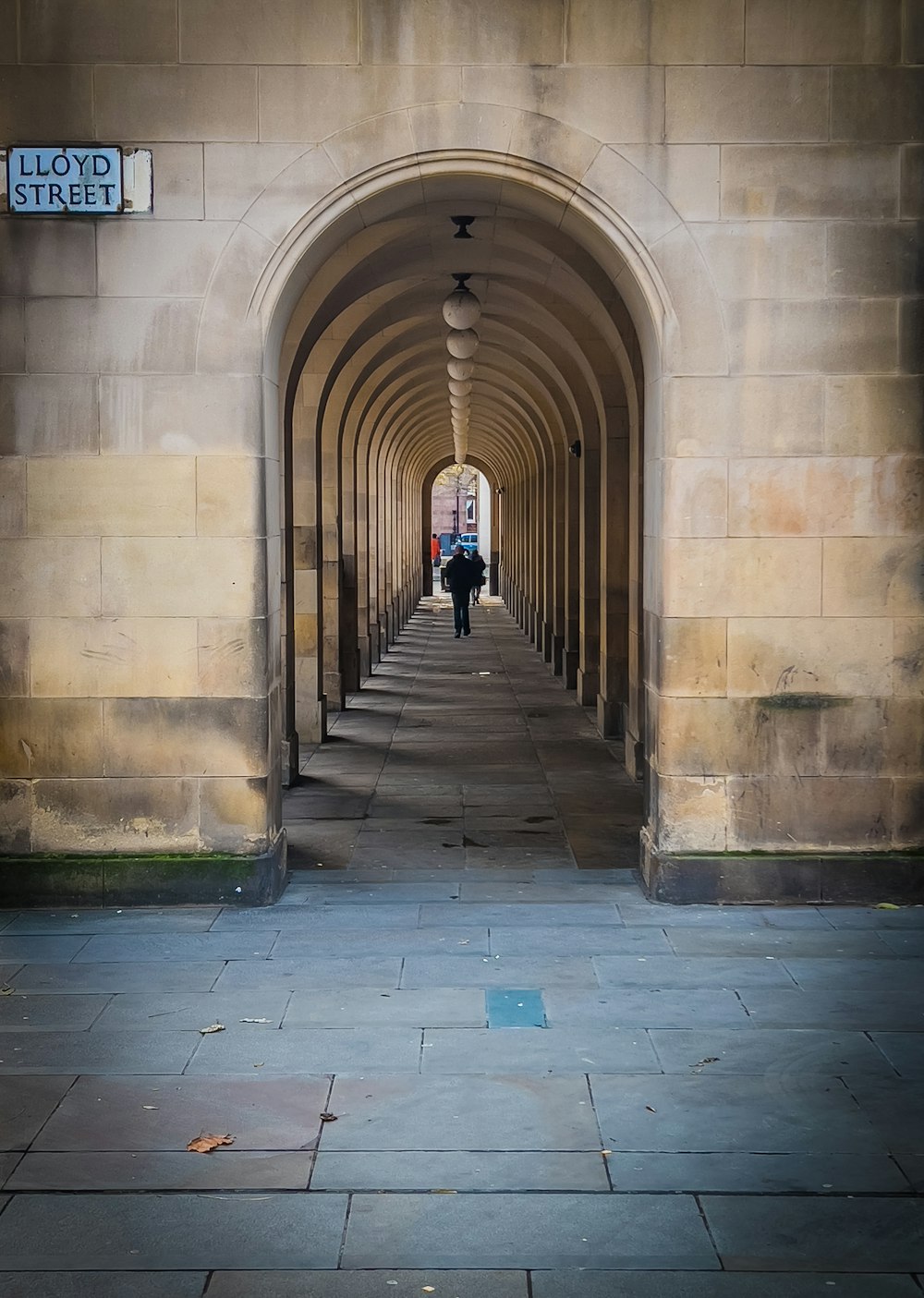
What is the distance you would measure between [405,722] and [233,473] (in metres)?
7.89

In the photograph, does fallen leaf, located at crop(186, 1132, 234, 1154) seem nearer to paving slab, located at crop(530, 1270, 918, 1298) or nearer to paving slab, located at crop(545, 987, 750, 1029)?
paving slab, located at crop(530, 1270, 918, 1298)

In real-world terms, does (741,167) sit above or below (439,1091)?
above

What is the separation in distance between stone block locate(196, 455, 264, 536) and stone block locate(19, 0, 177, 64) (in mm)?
2015

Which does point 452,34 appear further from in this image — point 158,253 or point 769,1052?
point 769,1052

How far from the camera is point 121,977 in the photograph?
6445mm

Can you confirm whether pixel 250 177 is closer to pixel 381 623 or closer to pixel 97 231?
pixel 97 231

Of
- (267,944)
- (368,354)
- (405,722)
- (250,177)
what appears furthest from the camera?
(368,354)

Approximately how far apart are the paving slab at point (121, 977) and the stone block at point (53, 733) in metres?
1.35

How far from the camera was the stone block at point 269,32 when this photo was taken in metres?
7.41

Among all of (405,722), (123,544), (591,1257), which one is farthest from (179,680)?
(405,722)

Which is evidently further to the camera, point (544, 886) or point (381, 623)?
point (381, 623)

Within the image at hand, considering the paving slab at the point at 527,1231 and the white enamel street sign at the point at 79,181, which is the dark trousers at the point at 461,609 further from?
the paving slab at the point at 527,1231

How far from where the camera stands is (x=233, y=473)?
759 cm

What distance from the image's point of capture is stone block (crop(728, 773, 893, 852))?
7.68 meters
